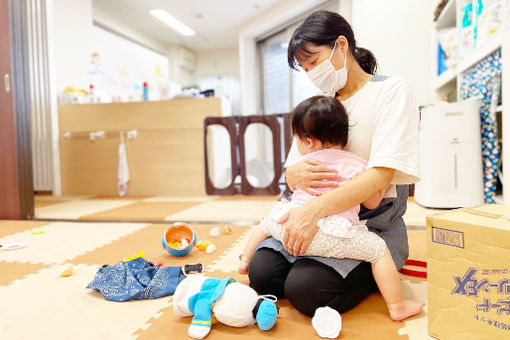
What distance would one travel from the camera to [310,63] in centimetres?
102

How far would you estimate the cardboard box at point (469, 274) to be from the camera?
0.68 meters

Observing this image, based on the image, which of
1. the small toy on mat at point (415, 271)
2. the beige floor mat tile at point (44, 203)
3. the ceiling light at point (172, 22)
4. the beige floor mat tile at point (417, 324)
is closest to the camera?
the beige floor mat tile at point (417, 324)

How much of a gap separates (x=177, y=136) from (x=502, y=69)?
2.75 meters

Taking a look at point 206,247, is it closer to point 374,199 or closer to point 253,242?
point 253,242

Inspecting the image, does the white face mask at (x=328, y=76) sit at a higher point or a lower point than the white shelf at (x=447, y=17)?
lower

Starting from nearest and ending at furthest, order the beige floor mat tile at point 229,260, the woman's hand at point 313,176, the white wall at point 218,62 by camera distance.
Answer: the woman's hand at point 313,176, the beige floor mat tile at point 229,260, the white wall at point 218,62

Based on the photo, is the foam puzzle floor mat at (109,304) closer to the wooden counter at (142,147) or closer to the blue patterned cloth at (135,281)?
the blue patterned cloth at (135,281)

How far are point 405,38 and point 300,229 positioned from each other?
3.36 metres

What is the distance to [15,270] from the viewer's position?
1434mm

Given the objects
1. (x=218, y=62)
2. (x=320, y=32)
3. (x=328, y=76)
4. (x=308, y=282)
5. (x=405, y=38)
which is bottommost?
(x=308, y=282)

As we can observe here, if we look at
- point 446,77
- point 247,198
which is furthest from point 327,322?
point 446,77

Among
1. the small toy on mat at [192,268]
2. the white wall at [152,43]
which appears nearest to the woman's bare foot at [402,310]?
the small toy on mat at [192,268]

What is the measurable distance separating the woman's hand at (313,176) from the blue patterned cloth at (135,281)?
56 cm

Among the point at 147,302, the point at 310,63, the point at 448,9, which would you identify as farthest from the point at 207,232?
the point at 448,9
